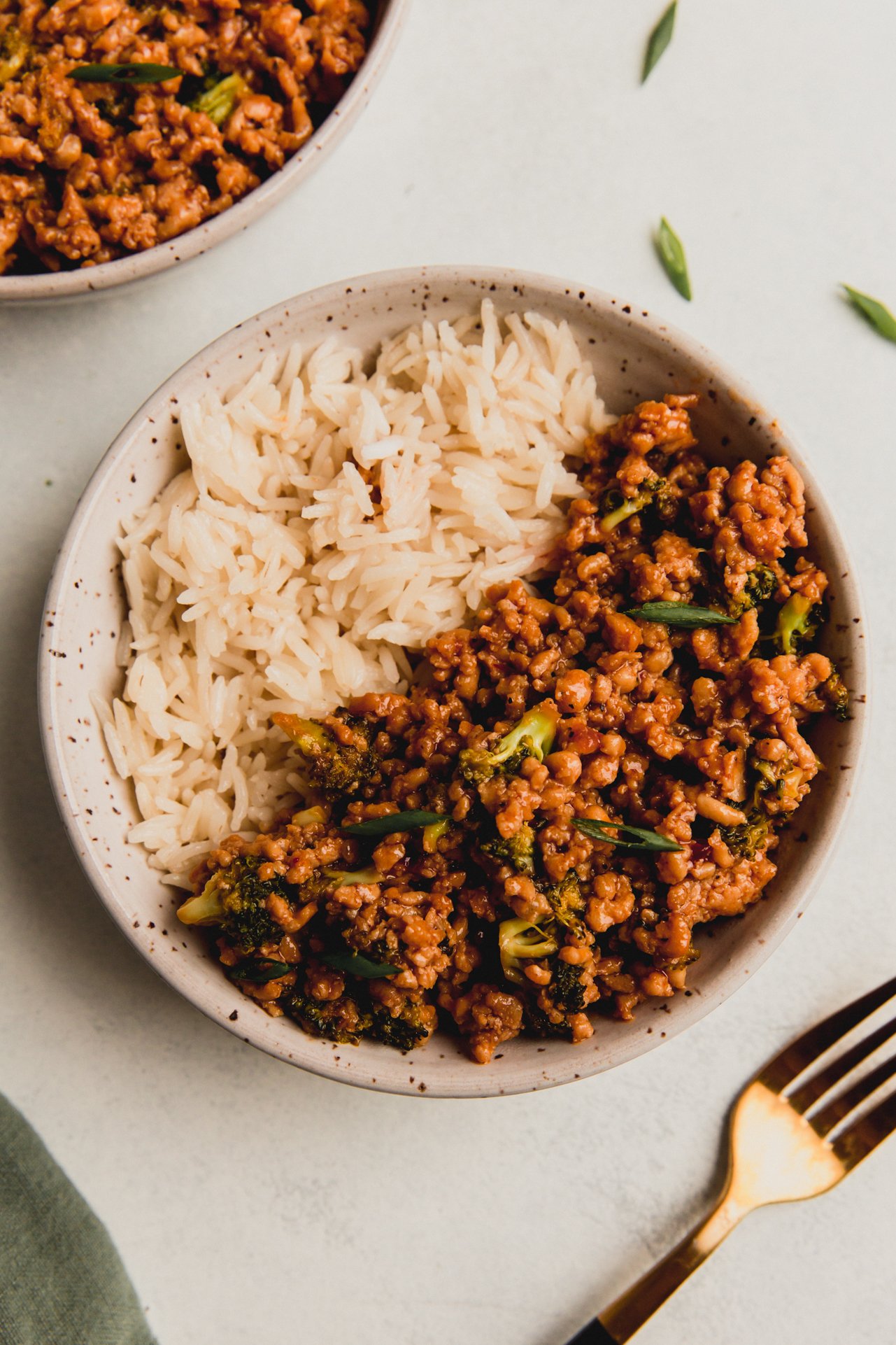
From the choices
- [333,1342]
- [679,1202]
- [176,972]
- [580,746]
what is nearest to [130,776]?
[176,972]

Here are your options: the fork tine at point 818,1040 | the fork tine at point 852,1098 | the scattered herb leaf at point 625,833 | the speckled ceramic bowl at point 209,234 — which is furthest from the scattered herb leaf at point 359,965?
the speckled ceramic bowl at point 209,234

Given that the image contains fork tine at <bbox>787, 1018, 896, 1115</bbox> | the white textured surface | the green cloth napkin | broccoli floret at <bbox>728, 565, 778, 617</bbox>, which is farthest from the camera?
the white textured surface

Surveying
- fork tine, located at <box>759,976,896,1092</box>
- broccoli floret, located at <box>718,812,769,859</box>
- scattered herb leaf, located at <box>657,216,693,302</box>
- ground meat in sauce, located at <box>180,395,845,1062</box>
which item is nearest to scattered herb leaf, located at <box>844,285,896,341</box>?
scattered herb leaf, located at <box>657,216,693,302</box>

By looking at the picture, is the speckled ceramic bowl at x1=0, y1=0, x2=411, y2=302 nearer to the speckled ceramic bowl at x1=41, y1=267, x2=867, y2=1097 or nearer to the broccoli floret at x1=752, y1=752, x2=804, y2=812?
the speckled ceramic bowl at x1=41, y1=267, x2=867, y2=1097

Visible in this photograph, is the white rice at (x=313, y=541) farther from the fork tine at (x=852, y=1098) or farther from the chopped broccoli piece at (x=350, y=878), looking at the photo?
the fork tine at (x=852, y=1098)

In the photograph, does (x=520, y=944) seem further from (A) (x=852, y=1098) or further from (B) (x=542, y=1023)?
(A) (x=852, y=1098)

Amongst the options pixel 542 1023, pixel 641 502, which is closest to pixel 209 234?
pixel 641 502

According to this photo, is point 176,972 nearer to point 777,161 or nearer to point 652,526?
point 652,526
